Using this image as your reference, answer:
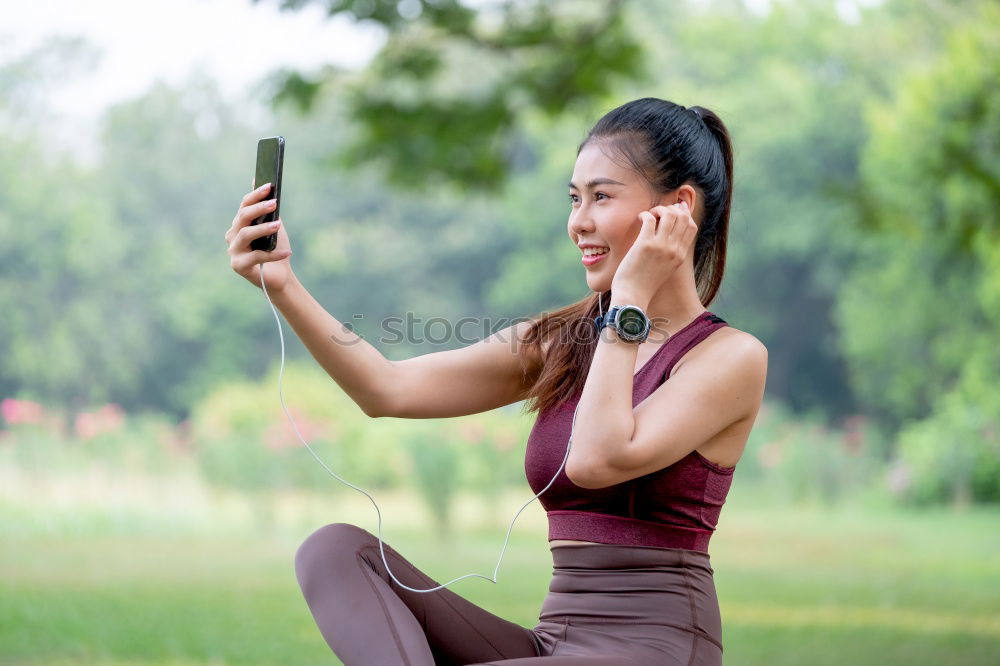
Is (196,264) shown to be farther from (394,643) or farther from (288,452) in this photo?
(394,643)

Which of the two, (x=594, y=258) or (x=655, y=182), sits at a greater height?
(x=655, y=182)

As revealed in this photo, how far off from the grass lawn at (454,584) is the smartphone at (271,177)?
3.40 metres

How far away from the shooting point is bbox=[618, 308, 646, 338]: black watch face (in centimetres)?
194

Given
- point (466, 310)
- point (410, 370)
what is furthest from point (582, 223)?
point (466, 310)

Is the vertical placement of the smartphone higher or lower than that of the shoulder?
higher

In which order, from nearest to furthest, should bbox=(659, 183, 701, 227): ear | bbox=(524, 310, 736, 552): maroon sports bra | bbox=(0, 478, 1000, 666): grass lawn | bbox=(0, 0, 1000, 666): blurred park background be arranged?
bbox=(524, 310, 736, 552): maroon sports bra → bbox=(659, 183, 701, 227): ear → bbox=(0, 478, 1000, 666): grass lawn → bbox=(0, 0, 1000, 666): blurred park background

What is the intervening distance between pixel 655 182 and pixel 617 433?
0.58 meters

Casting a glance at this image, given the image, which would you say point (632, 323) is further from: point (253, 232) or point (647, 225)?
point (253, 232)

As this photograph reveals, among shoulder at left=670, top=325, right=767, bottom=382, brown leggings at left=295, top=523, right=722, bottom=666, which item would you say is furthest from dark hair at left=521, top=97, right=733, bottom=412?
brown leggings at left=295, top=523, right=722, bottom=666

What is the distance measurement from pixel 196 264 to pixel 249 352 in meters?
2.30

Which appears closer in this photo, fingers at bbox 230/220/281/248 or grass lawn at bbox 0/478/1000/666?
fingers at bbox 230/220/281/248

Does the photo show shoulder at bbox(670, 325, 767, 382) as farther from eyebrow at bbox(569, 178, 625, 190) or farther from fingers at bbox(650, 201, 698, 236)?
eyebrow at bbox(569, 178, 625, 190)

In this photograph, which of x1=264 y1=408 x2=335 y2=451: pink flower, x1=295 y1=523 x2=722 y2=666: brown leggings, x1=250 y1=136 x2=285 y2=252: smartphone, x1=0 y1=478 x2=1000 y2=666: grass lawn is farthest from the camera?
x1=264 y1=408 x2=335 y2=451: pink flower

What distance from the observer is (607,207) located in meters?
2.21
